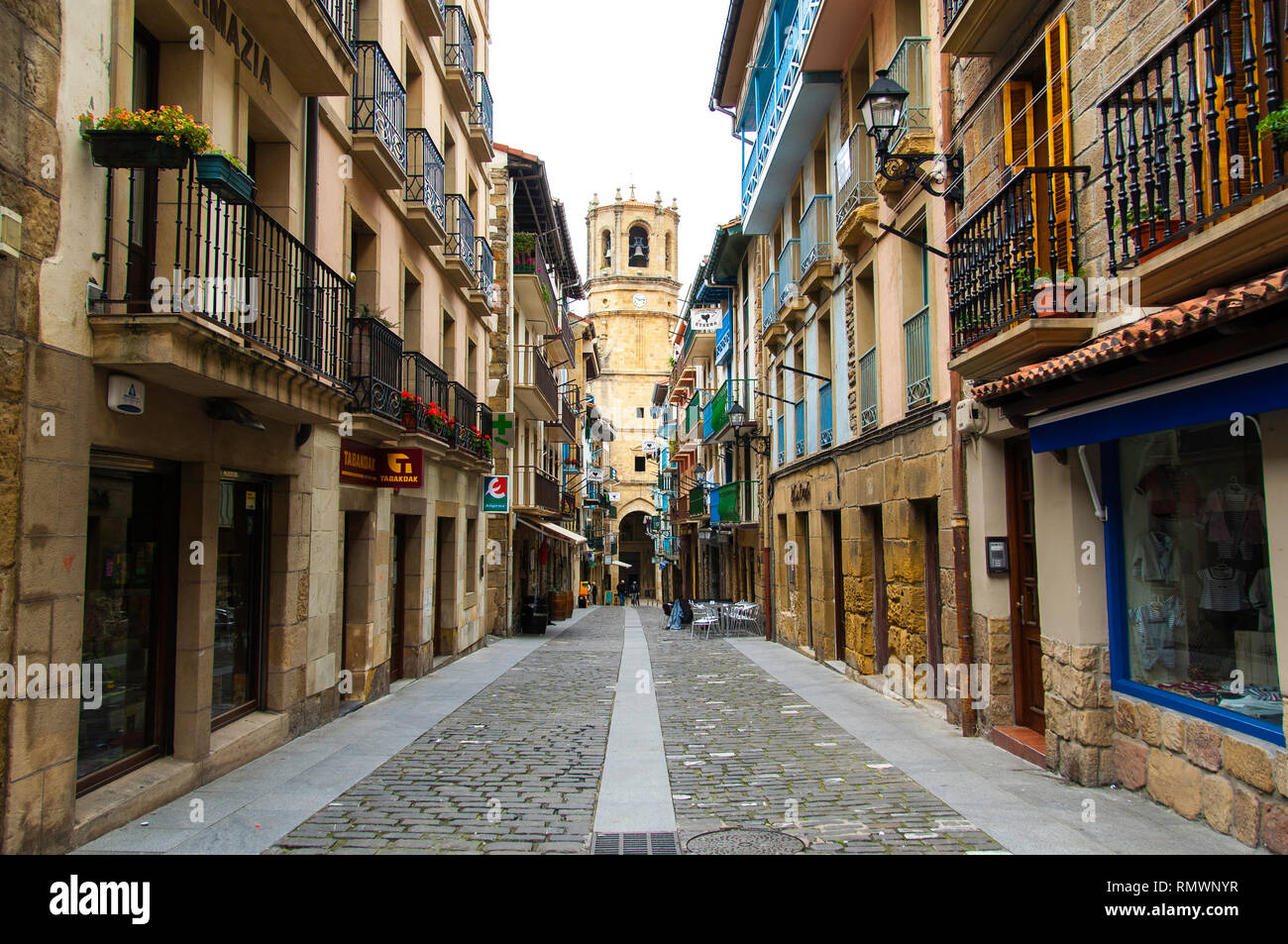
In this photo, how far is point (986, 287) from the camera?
715 centimetres

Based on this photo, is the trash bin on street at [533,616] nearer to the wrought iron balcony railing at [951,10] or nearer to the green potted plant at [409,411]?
the green potted plant at [409,411]

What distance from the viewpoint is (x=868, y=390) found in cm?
1212

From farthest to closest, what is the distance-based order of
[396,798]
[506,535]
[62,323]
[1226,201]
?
1. [506,535]
2. [396,798]
3. [62,323]
4. [1226,201]

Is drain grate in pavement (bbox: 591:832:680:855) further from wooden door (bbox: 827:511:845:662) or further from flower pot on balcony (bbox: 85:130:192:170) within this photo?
wooden door (bbox: 827:511:845:662)

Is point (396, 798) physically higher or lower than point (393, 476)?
lower

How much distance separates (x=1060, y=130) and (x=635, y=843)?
598cm

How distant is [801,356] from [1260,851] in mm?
12709

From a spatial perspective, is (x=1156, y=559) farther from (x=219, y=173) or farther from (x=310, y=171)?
(x=310, y=171)

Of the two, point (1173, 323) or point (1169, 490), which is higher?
point (1173, 323)

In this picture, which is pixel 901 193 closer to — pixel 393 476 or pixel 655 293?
pixel 393 476

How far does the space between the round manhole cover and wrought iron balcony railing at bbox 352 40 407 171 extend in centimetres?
853

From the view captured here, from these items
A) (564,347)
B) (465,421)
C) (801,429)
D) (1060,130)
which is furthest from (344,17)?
(564,347)

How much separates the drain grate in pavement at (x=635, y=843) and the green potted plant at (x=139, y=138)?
4768mm
